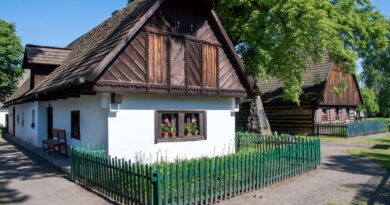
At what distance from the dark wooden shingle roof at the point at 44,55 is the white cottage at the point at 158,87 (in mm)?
2676

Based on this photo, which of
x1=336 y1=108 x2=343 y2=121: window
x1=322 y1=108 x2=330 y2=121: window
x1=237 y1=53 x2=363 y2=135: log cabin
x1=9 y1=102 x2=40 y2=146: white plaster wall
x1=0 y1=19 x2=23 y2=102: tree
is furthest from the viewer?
x1=0 y1=19 x2=23 y2=102: tree

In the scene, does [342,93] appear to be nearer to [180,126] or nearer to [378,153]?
[378,153]

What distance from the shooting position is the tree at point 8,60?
1313 inches

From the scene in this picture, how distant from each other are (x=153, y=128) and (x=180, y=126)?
1.35 m

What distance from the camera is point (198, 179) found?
8.45 m

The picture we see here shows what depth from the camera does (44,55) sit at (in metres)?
18.8

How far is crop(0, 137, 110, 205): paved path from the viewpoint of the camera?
8539 mm

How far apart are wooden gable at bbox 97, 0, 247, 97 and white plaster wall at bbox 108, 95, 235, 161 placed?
493 millimetres

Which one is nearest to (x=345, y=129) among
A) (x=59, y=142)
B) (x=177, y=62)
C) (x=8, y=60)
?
(x=177, y=62)

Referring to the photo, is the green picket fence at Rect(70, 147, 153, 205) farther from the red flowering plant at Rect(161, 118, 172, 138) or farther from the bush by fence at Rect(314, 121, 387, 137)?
the bush by fence at Rect(314, 121, 387, 137)

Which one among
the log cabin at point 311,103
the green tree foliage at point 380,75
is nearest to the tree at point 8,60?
the log cabin at point 311,103

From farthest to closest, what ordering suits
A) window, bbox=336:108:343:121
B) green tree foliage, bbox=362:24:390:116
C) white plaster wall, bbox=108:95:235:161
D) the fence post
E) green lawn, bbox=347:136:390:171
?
green tree foliage, bbox=362:24:390:116
window, bbox=336:108:343:121
green lawn, bbox=347:136:390:171
white plaster wall, bbox=108:95:235:161
the fence post

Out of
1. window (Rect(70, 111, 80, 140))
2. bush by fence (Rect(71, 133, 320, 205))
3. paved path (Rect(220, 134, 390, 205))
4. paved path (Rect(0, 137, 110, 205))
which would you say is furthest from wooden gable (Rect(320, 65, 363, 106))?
paved path (Rect(0, 137, 110, 205))

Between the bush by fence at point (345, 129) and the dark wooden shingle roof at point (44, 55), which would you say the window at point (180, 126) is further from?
the bush by fence at point (345, 129)
